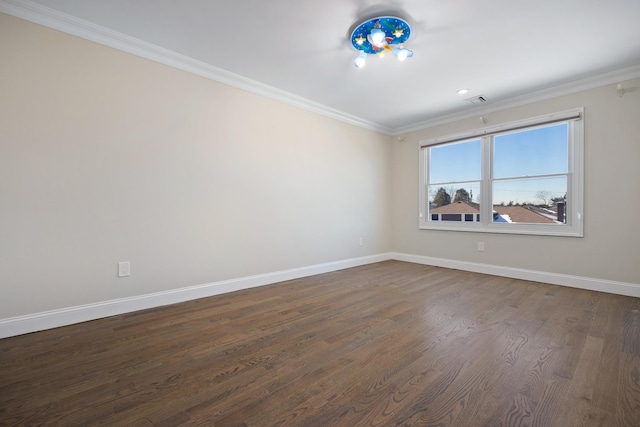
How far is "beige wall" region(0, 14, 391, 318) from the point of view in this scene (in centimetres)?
204

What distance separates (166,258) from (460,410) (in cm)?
267

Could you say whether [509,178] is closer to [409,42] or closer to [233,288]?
[409,42]

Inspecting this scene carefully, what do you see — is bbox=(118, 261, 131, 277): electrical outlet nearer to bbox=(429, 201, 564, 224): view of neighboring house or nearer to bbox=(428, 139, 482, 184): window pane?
bbox=(429, 201, 564, 224): view of neighboring house

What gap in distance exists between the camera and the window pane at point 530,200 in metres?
3.43

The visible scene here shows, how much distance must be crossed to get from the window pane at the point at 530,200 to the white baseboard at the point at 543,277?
69 centimetres

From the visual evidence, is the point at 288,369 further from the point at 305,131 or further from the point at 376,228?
the point at 376,228

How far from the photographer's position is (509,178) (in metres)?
3.82

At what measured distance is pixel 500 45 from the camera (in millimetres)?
2506

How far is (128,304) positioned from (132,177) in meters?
1.18

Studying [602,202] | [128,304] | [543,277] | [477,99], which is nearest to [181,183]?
[128,304]

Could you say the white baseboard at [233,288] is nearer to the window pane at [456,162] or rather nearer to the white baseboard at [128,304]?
the white baseboard at [128,304]

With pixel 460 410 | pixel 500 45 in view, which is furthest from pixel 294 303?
pixel 500 45

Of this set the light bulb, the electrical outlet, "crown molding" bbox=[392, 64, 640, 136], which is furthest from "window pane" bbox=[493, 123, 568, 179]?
the electrical outlet

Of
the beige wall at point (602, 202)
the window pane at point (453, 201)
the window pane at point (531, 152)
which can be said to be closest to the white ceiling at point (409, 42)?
the beige wall at point (602, 202)
